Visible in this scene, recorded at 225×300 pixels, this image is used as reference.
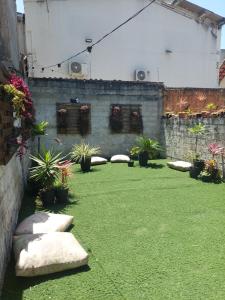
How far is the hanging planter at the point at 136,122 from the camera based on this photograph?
1223 cm

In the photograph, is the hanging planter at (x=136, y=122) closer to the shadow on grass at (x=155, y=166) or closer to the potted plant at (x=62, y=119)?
the shadow on grass at (x=155, y=166)

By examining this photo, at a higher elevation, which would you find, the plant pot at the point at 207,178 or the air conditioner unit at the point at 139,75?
the air conditioner unit at the point at 139,75

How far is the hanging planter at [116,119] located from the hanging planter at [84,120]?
978 mm

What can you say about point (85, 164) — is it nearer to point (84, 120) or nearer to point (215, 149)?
point (84, 120)

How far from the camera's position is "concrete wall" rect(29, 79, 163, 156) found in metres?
11.2

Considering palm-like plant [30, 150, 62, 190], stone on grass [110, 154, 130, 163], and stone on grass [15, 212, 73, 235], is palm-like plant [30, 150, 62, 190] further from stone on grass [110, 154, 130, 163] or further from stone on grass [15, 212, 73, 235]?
stone on grass [110, 154, 130, 163]

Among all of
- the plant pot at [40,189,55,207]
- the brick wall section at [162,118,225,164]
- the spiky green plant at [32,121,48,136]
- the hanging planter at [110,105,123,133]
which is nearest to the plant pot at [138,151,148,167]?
the brick wall section at [162,118,225,164]

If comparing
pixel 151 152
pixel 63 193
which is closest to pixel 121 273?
pixel 63 193

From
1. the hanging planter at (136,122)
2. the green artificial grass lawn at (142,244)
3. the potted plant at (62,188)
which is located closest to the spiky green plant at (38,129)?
the potted plant at (62,188)

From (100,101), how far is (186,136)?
12.1 feet

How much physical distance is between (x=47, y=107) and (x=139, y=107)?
3.72 m

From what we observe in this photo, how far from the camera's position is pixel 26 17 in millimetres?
15102

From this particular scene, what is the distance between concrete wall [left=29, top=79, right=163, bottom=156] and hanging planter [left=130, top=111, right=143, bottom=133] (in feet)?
0.62

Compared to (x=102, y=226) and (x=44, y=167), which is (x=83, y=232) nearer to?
(x=102, y=226)
